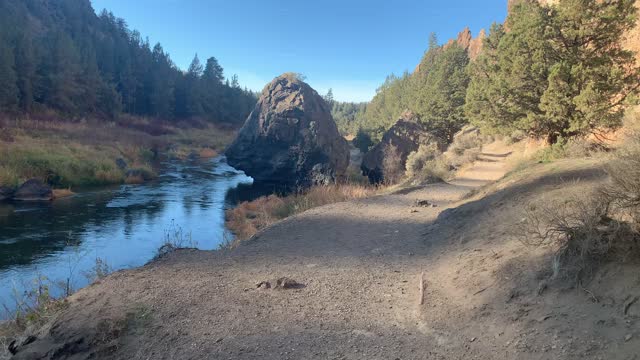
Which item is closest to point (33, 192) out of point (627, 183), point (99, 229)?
point (99, 229)

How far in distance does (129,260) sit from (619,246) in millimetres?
11938

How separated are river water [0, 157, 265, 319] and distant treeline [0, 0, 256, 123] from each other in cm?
2768

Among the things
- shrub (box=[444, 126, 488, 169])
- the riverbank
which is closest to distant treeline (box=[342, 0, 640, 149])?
shrub (box=[444, 126, 488, 169])

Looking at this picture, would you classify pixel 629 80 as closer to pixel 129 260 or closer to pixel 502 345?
pixel 502 345

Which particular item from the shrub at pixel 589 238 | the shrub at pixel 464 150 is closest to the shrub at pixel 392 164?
the shrub at pixel 464 150

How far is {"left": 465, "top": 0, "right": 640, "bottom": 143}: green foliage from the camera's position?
1238 cm

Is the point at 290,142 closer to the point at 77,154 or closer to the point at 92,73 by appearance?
the point at 77,154

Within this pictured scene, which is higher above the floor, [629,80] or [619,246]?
[629,80]

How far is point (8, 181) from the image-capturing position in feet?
69.1

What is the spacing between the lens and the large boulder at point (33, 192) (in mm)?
20031

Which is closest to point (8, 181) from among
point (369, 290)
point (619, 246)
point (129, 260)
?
point (129, 260)

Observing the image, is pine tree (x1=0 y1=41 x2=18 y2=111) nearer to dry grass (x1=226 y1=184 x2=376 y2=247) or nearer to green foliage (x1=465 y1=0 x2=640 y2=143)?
Answer: dry grass (x1=226 y1=184 x2=376 y2=247)

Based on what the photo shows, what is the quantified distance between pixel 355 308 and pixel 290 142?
101 feet

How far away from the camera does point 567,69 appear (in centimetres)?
1276
